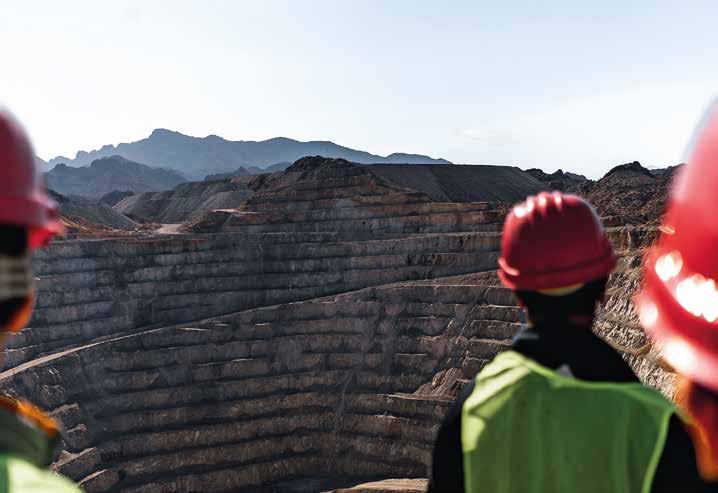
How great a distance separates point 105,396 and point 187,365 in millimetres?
3651

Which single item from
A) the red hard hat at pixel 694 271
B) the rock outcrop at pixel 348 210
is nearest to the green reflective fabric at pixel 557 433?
the red hard hat at pixel 694 271

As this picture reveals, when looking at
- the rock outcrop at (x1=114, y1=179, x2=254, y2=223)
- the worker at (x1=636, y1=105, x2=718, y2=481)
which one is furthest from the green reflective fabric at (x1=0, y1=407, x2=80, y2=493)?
the rock outcrop at (x1=114, y1=179, x2=254, y2=223)

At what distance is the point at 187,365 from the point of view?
28.3 m

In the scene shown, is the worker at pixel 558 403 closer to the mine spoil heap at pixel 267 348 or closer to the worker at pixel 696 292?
the worker at pixel 696 292

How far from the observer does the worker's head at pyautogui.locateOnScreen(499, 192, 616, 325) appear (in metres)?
2.29

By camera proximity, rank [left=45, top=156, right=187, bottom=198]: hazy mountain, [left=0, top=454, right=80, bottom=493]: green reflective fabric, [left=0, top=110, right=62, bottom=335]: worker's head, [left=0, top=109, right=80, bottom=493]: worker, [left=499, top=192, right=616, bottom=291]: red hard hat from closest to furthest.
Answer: [left=0, top=454, right=80, bottom=493]: green reflective fabric < [left=0, top=109, right=80, bottom=493]: worker < [left=0, top=110, right=62, bottom=335]: worker's head < [left=499, top=192, right=616, bottom=291]: red hard hat < [left=45, top=156, right=187, bottom=198]: hazy mountain

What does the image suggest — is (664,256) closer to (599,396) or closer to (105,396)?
(599,396)

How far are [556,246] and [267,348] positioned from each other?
28269 mm

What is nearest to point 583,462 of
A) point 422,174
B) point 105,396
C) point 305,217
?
point 105,396

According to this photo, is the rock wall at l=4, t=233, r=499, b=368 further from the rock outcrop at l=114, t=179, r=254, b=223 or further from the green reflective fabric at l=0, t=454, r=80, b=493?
the green reflective fabric at l=0, t=454, r=80, b=493

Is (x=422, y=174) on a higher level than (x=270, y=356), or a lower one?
higher

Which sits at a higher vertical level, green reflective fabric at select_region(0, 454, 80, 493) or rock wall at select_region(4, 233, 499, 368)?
green reflective fabric at select_region(0, 454, 80, 493)

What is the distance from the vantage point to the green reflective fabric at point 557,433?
78.5 inches

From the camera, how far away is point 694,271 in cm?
172
